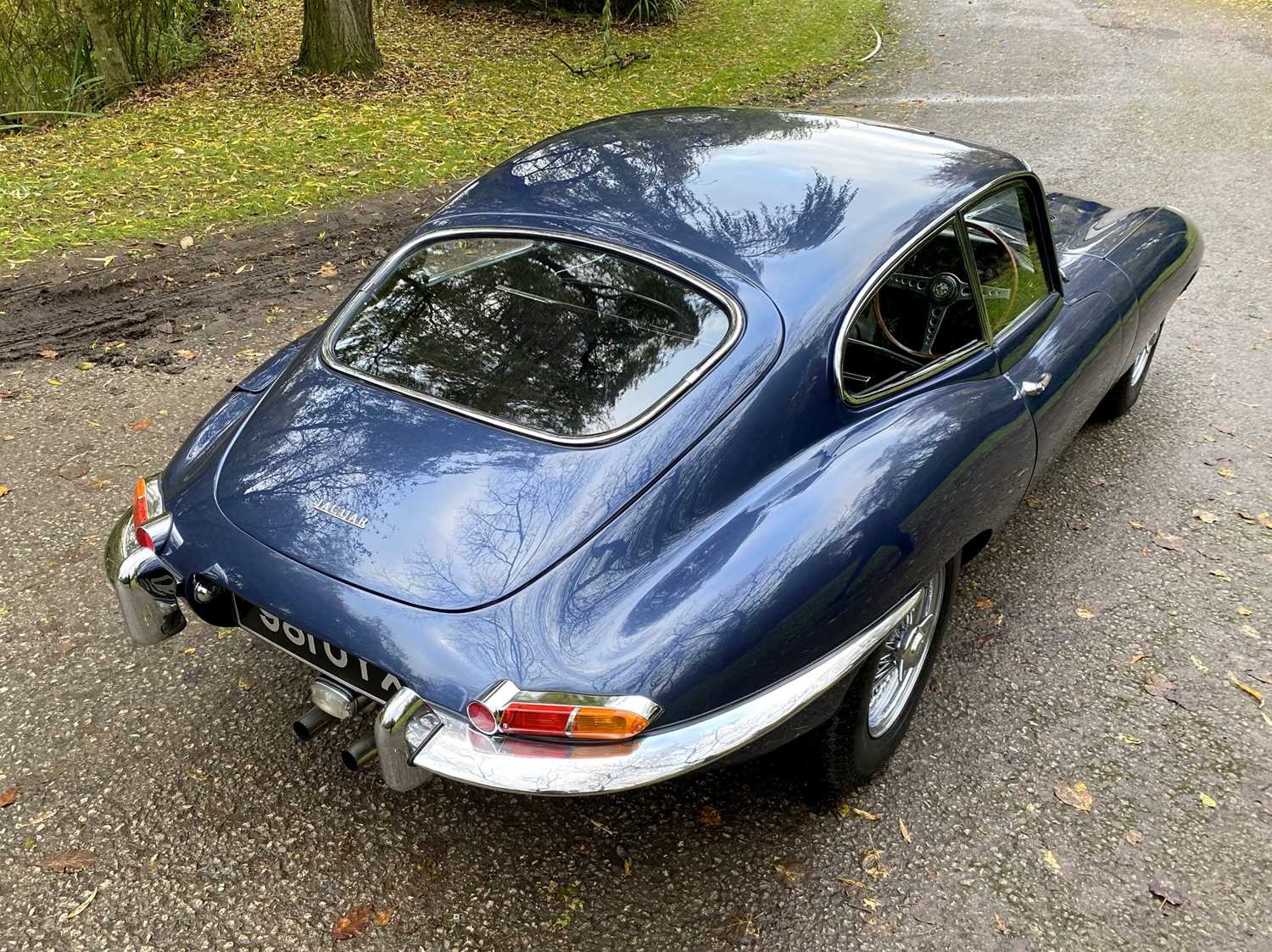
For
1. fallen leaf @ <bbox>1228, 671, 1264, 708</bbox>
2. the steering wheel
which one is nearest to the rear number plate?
the steering wheel

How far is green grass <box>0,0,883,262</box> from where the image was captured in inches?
267

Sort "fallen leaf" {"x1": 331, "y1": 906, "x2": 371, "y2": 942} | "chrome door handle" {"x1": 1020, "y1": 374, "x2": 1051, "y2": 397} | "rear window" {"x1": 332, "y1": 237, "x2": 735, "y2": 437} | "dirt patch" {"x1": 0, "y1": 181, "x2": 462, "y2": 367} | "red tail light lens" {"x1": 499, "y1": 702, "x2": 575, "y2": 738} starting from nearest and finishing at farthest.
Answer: "red tail light lens" {"x1": 499, "y1": 702, "x2": 575, "y2": 738} → "fallen leaf" {"x1": 331, "y1": 906, "x2": 371, "y2": 942} → "rear window" {"x1": 332, "y1": 237, "x2": 735, "y2": 437} → "chrome door handle" {"x1": 1020, "y1": 374, "x2": 1051, "y2": 397} → "dirt patch" {"x1": 0, "y1": 181, "x2": 462, "y2": 367}

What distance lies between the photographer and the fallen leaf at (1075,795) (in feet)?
8.99

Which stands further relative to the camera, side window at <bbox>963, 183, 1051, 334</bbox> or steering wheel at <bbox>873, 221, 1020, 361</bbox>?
side window at <bbox>963, 183, 1051, 334</bbox>

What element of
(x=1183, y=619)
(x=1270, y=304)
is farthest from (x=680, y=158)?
(x=1270, y=304)

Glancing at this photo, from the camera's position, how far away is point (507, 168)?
320 cm

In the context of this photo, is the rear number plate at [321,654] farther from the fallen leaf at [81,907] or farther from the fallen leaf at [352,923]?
the fallen leaf at [81,907]

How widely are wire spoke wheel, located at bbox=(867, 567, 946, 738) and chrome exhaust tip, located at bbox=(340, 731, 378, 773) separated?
131 centimetres

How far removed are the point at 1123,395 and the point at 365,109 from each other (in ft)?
23.9

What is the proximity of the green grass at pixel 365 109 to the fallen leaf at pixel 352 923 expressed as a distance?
5107 mm

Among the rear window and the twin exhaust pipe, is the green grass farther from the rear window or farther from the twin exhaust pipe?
the twin exhaust pipe

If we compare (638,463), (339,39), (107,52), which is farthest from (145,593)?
(107,52)

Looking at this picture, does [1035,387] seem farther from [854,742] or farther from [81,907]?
[81,907]

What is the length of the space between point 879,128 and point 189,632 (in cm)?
287
